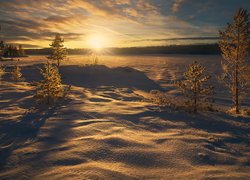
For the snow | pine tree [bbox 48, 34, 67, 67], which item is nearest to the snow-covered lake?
pine tree [bbox 48, 34, 67, 67]

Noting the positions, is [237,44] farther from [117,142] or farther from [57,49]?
[57,49]

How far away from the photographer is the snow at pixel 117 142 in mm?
5254

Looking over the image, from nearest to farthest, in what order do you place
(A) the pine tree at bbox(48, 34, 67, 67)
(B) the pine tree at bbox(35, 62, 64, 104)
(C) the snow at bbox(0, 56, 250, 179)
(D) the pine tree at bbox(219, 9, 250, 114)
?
1. (C) the snow at bbox(0, 56, 250, 179)
2. (B) the pine tree at bbox(35, 62, 64, 104)
3. (D) the pine tree at bbox(219, 9, 250, 114)
4. (A) the pine tree at bbox(48, 34, 67, 67)

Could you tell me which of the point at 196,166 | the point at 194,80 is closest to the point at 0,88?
the point at 194,80

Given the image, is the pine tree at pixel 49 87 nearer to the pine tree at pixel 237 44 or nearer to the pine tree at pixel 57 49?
the pine tree at pixel 237 44

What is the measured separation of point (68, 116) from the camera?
387 inches

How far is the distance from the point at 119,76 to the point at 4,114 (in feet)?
78.2

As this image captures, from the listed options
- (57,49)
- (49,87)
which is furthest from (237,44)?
(57,49)

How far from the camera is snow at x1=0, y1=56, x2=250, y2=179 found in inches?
207

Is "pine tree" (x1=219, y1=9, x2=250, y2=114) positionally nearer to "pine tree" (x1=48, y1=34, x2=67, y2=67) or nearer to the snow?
the snow

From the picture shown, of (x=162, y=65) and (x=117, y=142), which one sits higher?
(x=162, y=65)

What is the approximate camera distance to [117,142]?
694 centimetres

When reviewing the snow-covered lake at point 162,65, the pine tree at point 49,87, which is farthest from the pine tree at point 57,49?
the pine tree at point 49,87

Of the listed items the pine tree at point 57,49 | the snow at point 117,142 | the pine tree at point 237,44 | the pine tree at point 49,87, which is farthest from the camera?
the pine tree at point 57,49
